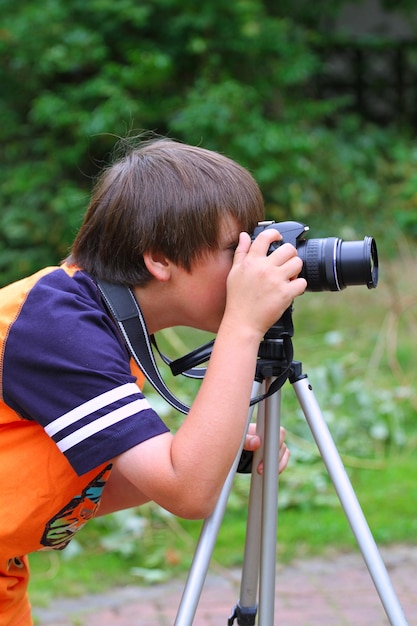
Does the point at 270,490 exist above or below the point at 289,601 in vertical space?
above

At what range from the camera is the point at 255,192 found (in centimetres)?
185

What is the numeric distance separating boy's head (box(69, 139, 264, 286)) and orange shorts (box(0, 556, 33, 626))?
67cm

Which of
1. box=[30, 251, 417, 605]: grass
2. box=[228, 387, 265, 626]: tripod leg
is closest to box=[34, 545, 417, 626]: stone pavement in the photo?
box=[30, 251, 417, 605]: grass

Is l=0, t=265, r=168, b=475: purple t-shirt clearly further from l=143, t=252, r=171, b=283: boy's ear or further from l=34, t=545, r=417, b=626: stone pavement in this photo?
l=34, t=545, r=417, b=626: stone pavement

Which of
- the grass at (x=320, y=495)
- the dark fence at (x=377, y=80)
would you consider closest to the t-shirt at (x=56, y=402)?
the grass at (x=320, y=495)

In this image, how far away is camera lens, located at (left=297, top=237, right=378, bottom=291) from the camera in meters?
1.75

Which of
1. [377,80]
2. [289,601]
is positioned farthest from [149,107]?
[289,601]

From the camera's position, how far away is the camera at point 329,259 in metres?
1.75

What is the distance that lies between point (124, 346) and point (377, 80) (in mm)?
9840

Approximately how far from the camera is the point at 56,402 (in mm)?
1608

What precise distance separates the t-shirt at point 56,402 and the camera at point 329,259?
1.27 feet

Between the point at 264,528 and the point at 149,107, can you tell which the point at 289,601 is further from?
the point at 149,107

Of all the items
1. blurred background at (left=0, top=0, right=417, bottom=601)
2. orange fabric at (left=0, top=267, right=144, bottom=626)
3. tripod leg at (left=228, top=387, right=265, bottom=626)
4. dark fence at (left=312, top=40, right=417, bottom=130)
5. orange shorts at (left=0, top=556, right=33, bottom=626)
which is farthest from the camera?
dark fence at (left=312, top=40, right=417, bottom=130)

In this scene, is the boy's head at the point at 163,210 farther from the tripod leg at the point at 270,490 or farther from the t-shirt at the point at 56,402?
the tripod leg at the point at 270,490
